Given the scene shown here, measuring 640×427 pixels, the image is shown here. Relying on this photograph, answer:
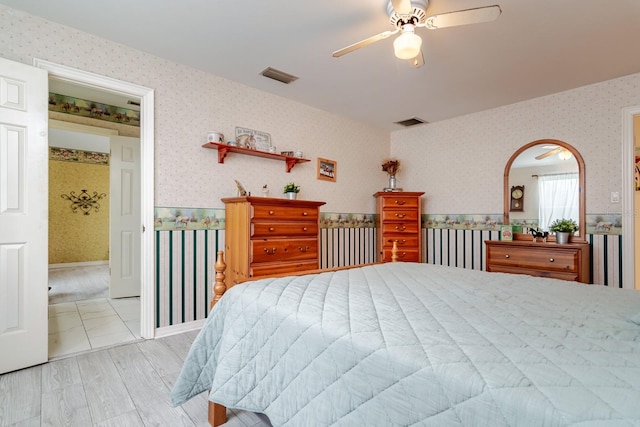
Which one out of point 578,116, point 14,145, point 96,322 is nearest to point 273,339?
point 14,145

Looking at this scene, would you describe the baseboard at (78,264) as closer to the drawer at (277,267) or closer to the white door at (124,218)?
the white door at (124,218)

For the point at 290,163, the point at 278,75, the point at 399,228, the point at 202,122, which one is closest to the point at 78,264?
the point at 202,122

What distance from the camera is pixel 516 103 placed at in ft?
12.4

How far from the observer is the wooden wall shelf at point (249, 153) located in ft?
10.2

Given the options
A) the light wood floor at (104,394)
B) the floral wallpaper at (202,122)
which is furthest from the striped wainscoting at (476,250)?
the light wood floor at (104,394)

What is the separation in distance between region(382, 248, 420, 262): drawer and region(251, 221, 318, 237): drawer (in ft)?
4.18

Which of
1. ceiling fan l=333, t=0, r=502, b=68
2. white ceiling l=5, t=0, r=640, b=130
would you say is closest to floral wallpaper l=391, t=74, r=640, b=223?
white ceiling l=5, t=0, r=640, b=130

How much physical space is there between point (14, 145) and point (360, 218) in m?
3.64

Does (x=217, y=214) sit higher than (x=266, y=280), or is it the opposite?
(x=217, y=214)

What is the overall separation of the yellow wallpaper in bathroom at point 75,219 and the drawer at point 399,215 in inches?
246

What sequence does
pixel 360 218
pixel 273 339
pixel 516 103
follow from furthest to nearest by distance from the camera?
1. pixel 360 218
2. pixel 516 103
3. pixel 273 339

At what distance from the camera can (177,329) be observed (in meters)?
2.93

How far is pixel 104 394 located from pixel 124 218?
288 cm

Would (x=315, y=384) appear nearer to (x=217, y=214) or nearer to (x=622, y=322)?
(x=622, y=322)
